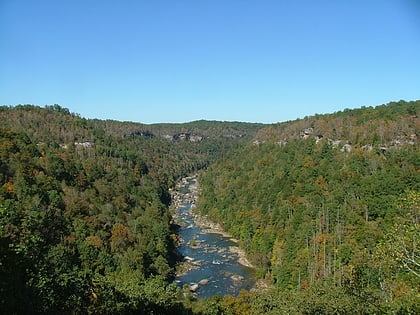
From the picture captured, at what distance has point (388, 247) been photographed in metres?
13.3

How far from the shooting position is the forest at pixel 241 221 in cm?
1741

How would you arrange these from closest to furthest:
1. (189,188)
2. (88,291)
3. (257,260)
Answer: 1. (88,291)
2. (257,260)
3. (189,188)

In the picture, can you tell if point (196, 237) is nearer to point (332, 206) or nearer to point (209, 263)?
point (209, 263)

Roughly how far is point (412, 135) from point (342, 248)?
4330cm

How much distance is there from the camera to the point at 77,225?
52.8m

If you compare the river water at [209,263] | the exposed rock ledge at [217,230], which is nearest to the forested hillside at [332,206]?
the exposed rock ledge at [217,230]

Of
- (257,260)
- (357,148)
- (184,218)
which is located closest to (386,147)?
(357,148)

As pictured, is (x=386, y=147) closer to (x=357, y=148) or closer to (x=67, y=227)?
(x=357, y=148)

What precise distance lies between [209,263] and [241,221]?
20459 millimetres

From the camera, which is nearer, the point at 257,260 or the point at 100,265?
the point at 100,265

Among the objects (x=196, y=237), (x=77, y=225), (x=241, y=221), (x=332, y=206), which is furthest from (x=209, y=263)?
(x=77, y=225)

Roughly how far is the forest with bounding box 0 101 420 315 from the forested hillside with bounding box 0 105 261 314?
15cm

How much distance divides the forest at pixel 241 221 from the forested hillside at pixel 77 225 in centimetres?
15

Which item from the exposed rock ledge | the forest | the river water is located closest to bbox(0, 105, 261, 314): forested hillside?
the forest
